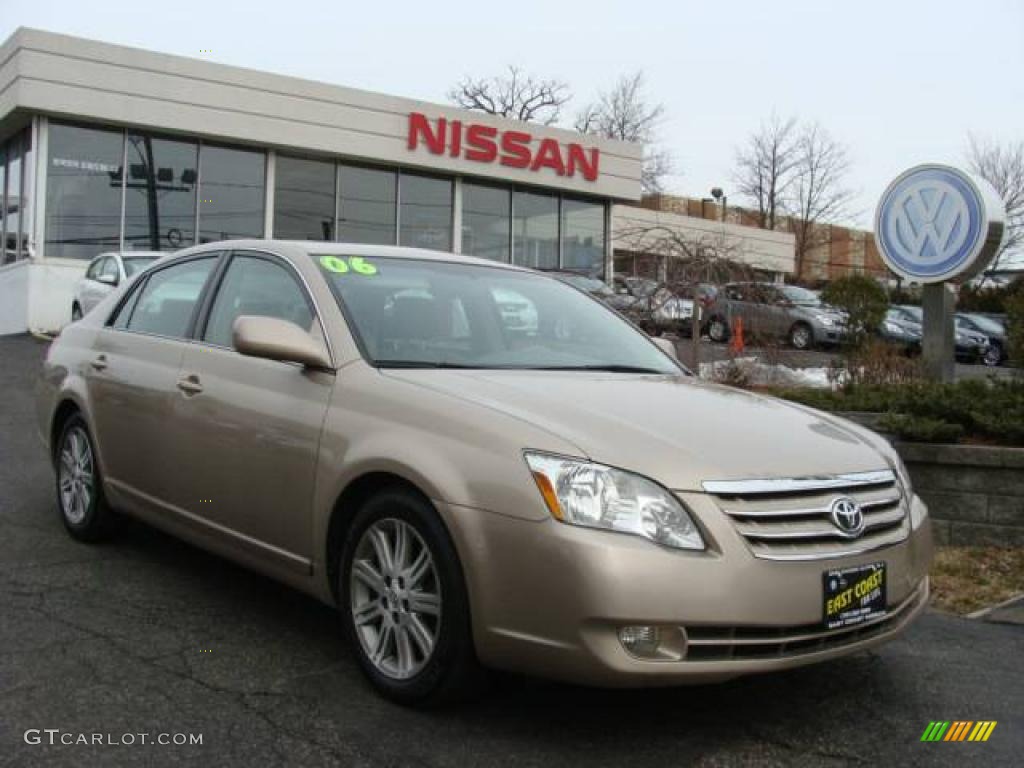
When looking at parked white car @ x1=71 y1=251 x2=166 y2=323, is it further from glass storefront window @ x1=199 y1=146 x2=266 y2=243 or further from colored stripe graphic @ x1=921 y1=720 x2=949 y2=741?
colored stripe graphic @ x1=921 y1=720 x2=949 y2=741

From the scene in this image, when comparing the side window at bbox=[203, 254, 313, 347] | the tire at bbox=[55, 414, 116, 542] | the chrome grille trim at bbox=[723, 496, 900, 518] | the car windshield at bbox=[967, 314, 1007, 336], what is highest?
the car windshield at bbox=[967, 314, 1007, 336]

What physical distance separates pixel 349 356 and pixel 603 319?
1.41 meters

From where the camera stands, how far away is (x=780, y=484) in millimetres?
3016

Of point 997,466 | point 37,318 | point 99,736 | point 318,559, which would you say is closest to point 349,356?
point 318,559

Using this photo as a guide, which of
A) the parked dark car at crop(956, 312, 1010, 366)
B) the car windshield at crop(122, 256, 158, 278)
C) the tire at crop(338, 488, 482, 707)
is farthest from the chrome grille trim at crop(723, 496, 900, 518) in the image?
the parked dark car at crop(956, 312, 1010, 366)

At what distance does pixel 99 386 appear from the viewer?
5.02 metres

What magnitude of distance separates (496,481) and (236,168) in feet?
61.0

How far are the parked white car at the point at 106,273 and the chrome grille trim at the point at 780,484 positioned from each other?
499 inches

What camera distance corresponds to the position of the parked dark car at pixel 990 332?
2441 centimetres

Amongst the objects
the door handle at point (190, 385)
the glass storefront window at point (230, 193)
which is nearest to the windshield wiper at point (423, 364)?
the door handle at point (190, 385)

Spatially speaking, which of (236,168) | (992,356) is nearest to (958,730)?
(236,168)

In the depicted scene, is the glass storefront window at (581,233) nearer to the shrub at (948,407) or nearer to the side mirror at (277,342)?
the shrub at (948,407)

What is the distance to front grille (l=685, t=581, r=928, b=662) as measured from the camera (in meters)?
2.85

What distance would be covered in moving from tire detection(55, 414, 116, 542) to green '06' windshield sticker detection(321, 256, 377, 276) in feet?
5.86
